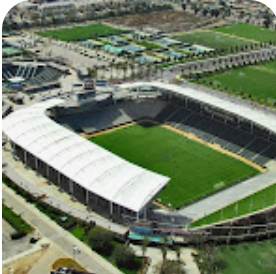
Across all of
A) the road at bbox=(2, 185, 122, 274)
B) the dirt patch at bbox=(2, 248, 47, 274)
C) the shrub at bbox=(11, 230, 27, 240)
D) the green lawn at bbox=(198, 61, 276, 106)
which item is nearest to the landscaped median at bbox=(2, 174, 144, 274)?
the road at bbox=(2, 185, 122, 274)

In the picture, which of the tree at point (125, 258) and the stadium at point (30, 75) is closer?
the tree at point (125, 258)

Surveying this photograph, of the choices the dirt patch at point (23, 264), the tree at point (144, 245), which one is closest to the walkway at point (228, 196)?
the tree at point (144, 245)

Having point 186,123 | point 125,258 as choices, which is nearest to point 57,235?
point 125,258

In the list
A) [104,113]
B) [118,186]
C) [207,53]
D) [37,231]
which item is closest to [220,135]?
[104,113]

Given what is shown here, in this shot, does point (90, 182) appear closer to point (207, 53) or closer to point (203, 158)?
point (203, 158)

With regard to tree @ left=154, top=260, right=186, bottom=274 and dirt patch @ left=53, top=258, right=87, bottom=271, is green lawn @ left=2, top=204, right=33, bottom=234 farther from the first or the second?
tree @ left=154, top=260, right=186, bottom=274

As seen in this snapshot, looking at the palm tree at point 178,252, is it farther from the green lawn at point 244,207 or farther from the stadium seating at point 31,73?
the stadium seating at point 31,73

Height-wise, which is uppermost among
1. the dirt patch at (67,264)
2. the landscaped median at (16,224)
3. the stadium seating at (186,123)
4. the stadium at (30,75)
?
the stadium at (30,75)
